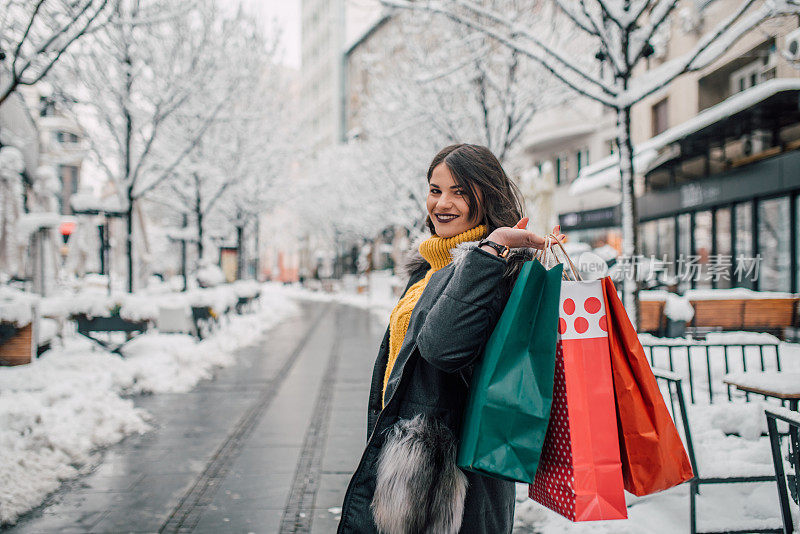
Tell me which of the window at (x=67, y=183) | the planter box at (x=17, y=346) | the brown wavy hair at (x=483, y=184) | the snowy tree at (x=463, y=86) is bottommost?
the planter box at (x=17, y=346)

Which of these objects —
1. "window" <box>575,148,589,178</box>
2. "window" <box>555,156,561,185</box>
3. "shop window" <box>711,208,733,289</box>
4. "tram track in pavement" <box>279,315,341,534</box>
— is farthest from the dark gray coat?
"window" <box>555,156,561,185</box>

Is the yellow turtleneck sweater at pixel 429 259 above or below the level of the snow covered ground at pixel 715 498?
above

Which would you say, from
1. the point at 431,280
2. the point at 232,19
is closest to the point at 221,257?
the point at 232,19

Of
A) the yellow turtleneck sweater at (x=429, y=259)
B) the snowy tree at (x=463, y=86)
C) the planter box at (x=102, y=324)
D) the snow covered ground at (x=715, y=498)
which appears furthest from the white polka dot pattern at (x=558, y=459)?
the snowy tree at (x=463, y=86)

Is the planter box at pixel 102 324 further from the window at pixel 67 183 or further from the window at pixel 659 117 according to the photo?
the window at pixel 67 183

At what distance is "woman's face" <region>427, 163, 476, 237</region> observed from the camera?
5.98 feet

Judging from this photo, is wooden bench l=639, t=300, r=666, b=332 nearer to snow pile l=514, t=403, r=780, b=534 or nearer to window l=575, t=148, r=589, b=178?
snow pile l=514, t=403, r=780, b=534

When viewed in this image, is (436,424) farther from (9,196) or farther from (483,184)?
(9,196)

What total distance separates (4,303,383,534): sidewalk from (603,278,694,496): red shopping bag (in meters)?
2.69

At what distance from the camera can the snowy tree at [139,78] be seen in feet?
37.9

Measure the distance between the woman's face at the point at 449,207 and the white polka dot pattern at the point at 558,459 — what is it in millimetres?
534

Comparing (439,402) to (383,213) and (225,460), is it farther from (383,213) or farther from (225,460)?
(383,213)

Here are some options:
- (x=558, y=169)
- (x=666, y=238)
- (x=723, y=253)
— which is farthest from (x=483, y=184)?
(x=558, y=169)

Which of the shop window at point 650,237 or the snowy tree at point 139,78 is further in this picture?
the shop window at point 650,237
